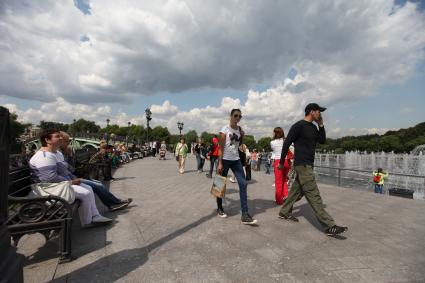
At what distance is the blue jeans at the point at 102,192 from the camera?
16.1 ft

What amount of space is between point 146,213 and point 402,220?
4486mm

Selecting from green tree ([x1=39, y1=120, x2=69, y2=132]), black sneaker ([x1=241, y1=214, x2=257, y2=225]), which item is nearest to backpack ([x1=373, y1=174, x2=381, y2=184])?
black sneaker ([x1=241, y1=214, x2=257, y2=225])

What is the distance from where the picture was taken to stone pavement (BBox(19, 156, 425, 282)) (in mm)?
2789

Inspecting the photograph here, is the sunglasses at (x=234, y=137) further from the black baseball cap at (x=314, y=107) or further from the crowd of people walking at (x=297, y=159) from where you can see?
the black baseball cap at (x=314, y=107)

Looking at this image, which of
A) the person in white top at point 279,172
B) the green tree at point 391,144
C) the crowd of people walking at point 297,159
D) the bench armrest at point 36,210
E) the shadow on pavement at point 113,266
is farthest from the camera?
the green tree at point 391,144

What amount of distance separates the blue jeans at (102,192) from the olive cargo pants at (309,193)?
3094 mm

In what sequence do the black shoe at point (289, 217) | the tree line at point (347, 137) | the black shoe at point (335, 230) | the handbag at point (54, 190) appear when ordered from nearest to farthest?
1. the handbag at point (54, 190)
2. the black shoe at point (335, 230)
3. the black shoe at point (289, 217)
4. the tree line at point (347, 137)

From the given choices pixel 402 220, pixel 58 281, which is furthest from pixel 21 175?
pixel 402 220

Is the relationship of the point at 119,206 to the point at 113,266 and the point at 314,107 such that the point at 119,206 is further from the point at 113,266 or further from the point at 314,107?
the point at 314,107

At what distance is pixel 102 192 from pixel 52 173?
4.07 ft

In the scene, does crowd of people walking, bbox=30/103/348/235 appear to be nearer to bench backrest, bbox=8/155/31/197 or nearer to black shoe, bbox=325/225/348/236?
black shoe, bbox=325/225/348/236

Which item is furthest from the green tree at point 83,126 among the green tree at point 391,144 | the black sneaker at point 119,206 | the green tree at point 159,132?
Answer: the black sneaker at point 119,206

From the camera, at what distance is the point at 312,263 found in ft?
10.0

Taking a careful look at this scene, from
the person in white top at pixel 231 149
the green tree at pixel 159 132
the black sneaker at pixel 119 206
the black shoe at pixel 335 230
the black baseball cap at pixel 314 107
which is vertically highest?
the green tree at pixel 159 132
